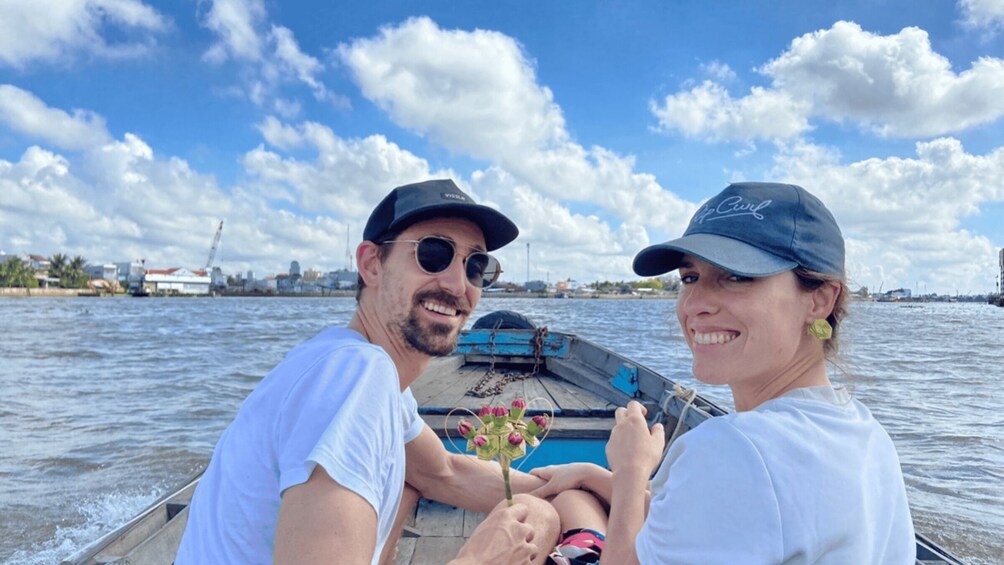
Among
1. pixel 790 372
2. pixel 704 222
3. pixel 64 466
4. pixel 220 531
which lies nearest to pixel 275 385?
pixel 220 531

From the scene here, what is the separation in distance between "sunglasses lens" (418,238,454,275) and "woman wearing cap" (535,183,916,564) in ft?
2.03

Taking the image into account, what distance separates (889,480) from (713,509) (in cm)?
43

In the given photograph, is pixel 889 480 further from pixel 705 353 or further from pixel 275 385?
pixel 275 385

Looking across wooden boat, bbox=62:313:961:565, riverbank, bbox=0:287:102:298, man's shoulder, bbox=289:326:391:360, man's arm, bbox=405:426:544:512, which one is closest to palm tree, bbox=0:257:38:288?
riverbank, bbox=0:287:102:298

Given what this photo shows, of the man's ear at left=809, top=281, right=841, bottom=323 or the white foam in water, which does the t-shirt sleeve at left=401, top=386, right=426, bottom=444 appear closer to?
the man's ear at left=809, top=281, right=841, bottom=323

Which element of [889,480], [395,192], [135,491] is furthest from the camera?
[135,491]

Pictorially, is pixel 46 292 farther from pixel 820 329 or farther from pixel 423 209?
pixel 820 329

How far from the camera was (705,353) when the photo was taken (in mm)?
1454

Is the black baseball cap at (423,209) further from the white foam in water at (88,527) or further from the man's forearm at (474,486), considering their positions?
the white foam in water at (88,527)

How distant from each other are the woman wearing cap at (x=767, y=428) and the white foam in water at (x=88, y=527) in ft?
17.9

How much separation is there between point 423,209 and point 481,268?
371 millimetres

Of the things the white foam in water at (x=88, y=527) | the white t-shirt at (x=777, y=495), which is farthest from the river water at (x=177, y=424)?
the white t-shirt at (x=777, y=495)

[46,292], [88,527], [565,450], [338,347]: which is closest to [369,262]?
[338,347]

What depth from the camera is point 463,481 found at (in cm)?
253
